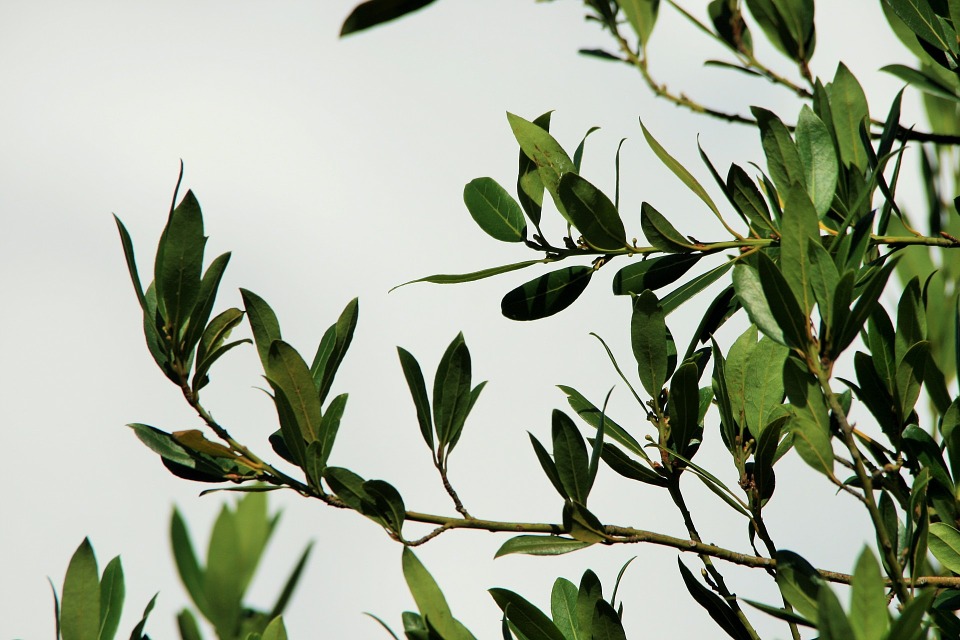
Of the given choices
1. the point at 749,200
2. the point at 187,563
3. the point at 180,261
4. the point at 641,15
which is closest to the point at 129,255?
the point at 180,261

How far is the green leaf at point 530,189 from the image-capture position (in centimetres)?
99

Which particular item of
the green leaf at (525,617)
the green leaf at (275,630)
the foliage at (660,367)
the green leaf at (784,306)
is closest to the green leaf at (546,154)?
the foliage at (660,367)

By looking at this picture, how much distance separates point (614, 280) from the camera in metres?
1.05

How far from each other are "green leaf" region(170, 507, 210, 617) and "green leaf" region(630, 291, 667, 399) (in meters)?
0.49

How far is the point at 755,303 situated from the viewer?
75 cm

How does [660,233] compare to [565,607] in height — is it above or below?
above

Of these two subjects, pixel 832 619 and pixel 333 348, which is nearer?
pixel 832 619

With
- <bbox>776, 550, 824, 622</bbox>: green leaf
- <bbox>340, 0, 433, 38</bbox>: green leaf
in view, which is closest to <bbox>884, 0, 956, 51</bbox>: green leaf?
<bbox>776, 550, 824, 622</bbox>: green leaf

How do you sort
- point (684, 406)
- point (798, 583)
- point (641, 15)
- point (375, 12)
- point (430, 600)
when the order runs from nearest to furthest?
point (375, 12) → point (798, 583) → point (430, 600) → point (684, 406) → point (641, 15)

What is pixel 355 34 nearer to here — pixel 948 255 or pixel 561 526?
pixel 561 526

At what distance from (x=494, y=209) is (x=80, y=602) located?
2.00 ft

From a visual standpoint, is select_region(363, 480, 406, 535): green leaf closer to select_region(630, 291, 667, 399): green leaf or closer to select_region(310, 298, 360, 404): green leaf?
select_region(310, 298, 360, 404): green leaf

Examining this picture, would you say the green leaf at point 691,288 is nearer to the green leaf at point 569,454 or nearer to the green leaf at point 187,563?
the green leaf at point 569,454

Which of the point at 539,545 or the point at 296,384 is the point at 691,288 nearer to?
the point at 539,545
